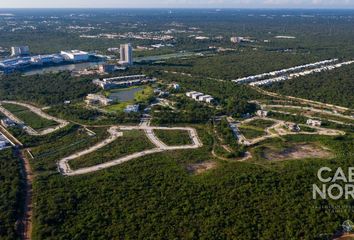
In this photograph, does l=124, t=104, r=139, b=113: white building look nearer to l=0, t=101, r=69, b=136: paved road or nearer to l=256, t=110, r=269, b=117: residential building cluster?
l=0, t=101, r=69, b=136: paved road

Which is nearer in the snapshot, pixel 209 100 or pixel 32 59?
pixel 209 100

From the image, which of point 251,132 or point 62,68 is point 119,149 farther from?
point 62,68

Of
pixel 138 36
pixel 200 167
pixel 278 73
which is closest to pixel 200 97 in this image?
pixel 200 167

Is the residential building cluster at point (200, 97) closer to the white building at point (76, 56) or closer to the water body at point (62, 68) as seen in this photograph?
the water body at point (62, 68)

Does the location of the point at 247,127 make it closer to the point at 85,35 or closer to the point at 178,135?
the point at 178,135

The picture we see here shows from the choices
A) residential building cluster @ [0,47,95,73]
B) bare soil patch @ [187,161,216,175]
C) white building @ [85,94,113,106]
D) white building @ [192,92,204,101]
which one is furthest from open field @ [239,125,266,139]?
residential building cluster @ [0,47,95,73]

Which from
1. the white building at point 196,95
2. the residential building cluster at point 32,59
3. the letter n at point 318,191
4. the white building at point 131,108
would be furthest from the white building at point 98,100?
the letter n at point 318,191
